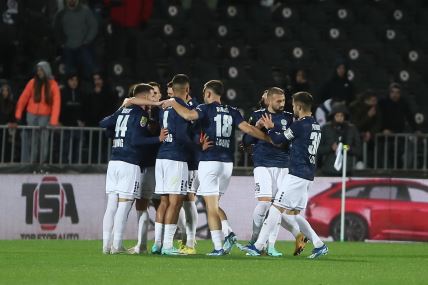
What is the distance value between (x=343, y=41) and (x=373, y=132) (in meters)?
5.55

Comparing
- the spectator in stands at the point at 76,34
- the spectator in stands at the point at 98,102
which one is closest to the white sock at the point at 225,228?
the spectator in stands at the point at 98,102

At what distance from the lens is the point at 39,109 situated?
78.3 feet

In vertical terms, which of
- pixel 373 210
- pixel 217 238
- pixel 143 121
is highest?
pixel 143 121

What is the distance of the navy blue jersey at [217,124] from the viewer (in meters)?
17.5

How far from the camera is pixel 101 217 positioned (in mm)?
23516

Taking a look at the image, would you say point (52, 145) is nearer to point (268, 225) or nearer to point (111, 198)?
point (111, 198)

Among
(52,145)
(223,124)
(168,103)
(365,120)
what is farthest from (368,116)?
(168,103)

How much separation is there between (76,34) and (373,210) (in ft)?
22.6

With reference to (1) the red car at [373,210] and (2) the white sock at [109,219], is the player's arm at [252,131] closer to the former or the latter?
(2) the white sock at [109,219]

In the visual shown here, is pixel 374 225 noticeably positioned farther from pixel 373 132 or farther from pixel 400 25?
pixel 400 25

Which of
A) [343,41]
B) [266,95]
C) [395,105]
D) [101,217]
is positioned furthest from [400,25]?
[266,95]

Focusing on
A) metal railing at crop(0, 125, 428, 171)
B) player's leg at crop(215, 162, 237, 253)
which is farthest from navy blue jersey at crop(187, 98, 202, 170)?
metal railing at crop(0, 125, 428, 171)

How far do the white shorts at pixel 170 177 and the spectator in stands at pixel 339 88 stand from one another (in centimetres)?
913

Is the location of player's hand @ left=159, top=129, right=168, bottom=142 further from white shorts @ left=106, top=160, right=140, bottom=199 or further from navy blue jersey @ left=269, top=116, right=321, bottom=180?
navy blue jersey @ left=269, top=116, right=321, bottom=180
